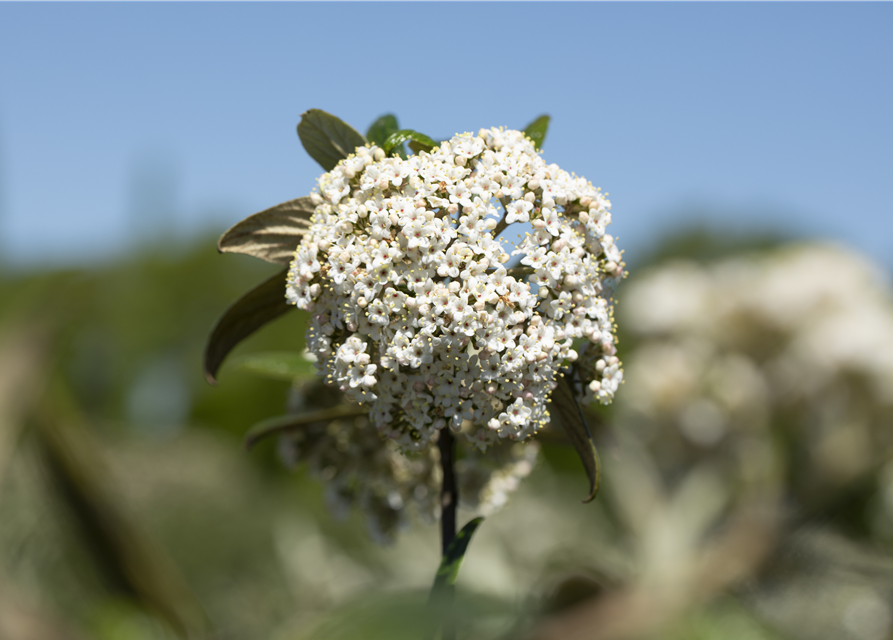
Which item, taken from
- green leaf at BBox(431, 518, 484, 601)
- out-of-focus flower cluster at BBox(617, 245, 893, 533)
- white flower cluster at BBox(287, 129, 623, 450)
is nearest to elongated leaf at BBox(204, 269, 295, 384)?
white flower cluster at BBox(287, 129, 623, 450)

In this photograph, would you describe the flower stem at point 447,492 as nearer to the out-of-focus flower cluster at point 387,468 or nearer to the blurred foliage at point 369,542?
the blurred foliage at point 369,542

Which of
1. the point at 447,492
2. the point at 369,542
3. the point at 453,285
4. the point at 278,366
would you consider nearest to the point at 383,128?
the point at 453,285

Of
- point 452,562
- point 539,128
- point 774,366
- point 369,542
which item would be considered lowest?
point 369,542

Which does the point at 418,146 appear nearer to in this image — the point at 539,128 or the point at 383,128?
the point at 383,128

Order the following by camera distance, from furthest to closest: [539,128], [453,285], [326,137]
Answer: [539,128] → [326,137] → [453,285]

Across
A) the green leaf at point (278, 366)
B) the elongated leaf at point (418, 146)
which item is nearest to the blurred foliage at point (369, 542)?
the green leaf at point (278, 366)

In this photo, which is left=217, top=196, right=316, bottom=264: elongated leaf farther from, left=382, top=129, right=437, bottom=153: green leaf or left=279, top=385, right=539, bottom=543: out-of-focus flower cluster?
left=279, top=385, right=539, bottom=543: out-of-focus flower cluster
